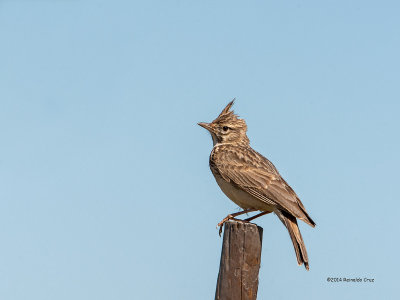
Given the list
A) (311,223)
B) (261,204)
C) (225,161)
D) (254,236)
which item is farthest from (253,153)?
(254,236)

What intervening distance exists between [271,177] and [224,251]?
3855 millimetres

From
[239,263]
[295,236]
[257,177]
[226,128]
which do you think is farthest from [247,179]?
[239,263]

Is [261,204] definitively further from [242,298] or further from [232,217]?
[242,298]

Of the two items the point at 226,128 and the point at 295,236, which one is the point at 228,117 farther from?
the point at 295,236

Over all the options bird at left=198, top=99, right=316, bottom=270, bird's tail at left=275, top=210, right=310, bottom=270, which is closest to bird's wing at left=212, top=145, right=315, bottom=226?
bird at left=198, top=99, right=316, bottom=270

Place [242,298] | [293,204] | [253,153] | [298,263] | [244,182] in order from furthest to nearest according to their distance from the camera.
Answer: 1. [253,153]
2. [244,182]
3. [293,204]
4. [298,263]
5. [242,298]

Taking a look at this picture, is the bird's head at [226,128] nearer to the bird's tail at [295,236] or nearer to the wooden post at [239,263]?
the bird's tail at [295,236]

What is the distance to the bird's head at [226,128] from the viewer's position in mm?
13523

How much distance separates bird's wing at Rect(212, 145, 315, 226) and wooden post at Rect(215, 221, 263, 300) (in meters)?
2.47

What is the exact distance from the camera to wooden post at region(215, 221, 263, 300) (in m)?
8.02

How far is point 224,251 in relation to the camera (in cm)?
822

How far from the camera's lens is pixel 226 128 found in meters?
13.5

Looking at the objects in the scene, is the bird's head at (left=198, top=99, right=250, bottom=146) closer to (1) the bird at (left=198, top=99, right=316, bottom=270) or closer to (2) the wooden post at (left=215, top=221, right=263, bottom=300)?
(1) the bird at (left=198, top=99, right=316, bottom=270)

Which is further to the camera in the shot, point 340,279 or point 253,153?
point 253,153
